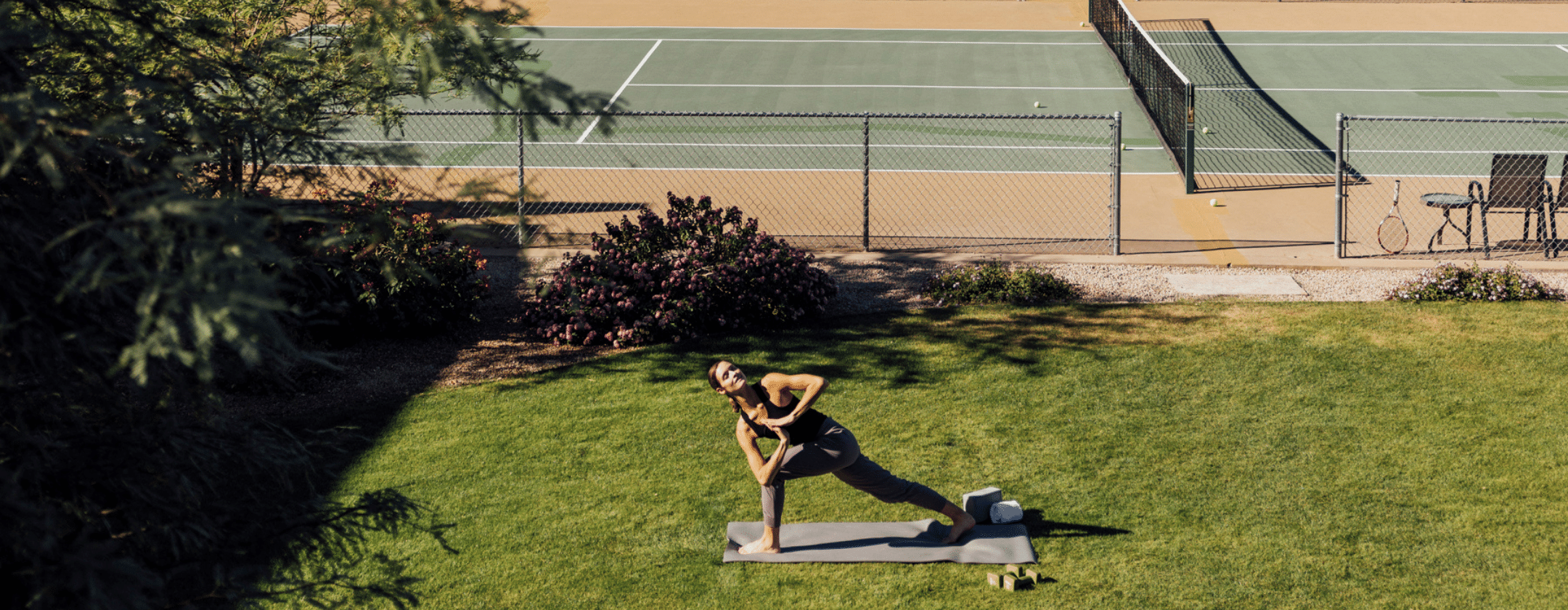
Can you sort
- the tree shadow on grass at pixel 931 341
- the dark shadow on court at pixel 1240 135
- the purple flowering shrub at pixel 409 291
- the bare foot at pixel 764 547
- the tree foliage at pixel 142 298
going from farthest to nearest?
the dark shadow on court at pixel 1240 135 → the tree shadow on grass at pixel 931 341 → the purple flowering shrub at pixel 409 291 → the bare foot at pixel 764 547 → the tree foliage at pixel 142 298

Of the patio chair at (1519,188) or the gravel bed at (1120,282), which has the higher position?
the patio chair at (1519,188)

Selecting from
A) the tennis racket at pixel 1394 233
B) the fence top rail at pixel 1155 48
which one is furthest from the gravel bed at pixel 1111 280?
the fence top rail at pixel 1155 48

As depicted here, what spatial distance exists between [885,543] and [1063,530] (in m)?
1.26

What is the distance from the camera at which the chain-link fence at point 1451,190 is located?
14.9 meters

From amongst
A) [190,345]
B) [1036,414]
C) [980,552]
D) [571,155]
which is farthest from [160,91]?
[571,155]

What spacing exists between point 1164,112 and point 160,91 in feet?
64.3

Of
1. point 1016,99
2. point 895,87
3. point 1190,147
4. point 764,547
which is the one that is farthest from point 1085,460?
point 895,87

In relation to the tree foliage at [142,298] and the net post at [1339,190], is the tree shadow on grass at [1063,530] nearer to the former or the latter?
the tree foliage at [142,298]

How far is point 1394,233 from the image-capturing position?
51.5ft

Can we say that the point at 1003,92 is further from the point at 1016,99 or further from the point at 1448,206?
the point at 1448,206

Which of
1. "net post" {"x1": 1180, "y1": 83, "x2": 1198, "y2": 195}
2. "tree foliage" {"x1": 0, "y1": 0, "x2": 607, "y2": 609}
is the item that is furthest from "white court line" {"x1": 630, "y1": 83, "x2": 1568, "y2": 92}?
"tree foliage" {"x1": 0, "y1": 0, "x2": 607, "y2": 609}

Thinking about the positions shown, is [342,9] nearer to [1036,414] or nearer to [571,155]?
[1036,414]

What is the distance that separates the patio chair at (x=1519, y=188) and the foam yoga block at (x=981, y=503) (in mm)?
9630

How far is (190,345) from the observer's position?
400cm
